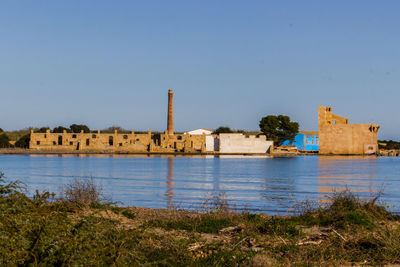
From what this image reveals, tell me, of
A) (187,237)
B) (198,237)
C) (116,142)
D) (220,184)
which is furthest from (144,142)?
(198,237)

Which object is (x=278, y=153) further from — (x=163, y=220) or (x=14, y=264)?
(x=14, y=264)

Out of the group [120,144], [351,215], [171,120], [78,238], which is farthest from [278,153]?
[78,238]

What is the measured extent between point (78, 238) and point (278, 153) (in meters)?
70.5

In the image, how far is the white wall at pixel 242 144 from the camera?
71625 millimetres

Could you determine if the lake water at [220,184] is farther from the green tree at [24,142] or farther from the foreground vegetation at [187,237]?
the green tree at [24,142]

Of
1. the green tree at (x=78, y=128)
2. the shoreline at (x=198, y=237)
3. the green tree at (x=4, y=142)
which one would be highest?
the green tree at (x=78, y=128)

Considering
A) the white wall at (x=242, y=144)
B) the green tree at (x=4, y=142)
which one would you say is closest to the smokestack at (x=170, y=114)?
the white wall at (x=242, y=144)

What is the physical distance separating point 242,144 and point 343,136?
15775 mm

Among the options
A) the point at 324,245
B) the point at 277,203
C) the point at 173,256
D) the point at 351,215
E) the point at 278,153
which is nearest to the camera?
the point at 173,256

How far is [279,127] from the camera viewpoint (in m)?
76.9

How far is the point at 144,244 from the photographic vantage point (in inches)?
218

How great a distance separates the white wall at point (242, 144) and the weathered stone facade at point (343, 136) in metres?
8.91

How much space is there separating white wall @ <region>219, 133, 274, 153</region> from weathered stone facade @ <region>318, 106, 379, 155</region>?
891 centimetres

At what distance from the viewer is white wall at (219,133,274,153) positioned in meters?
71.6
